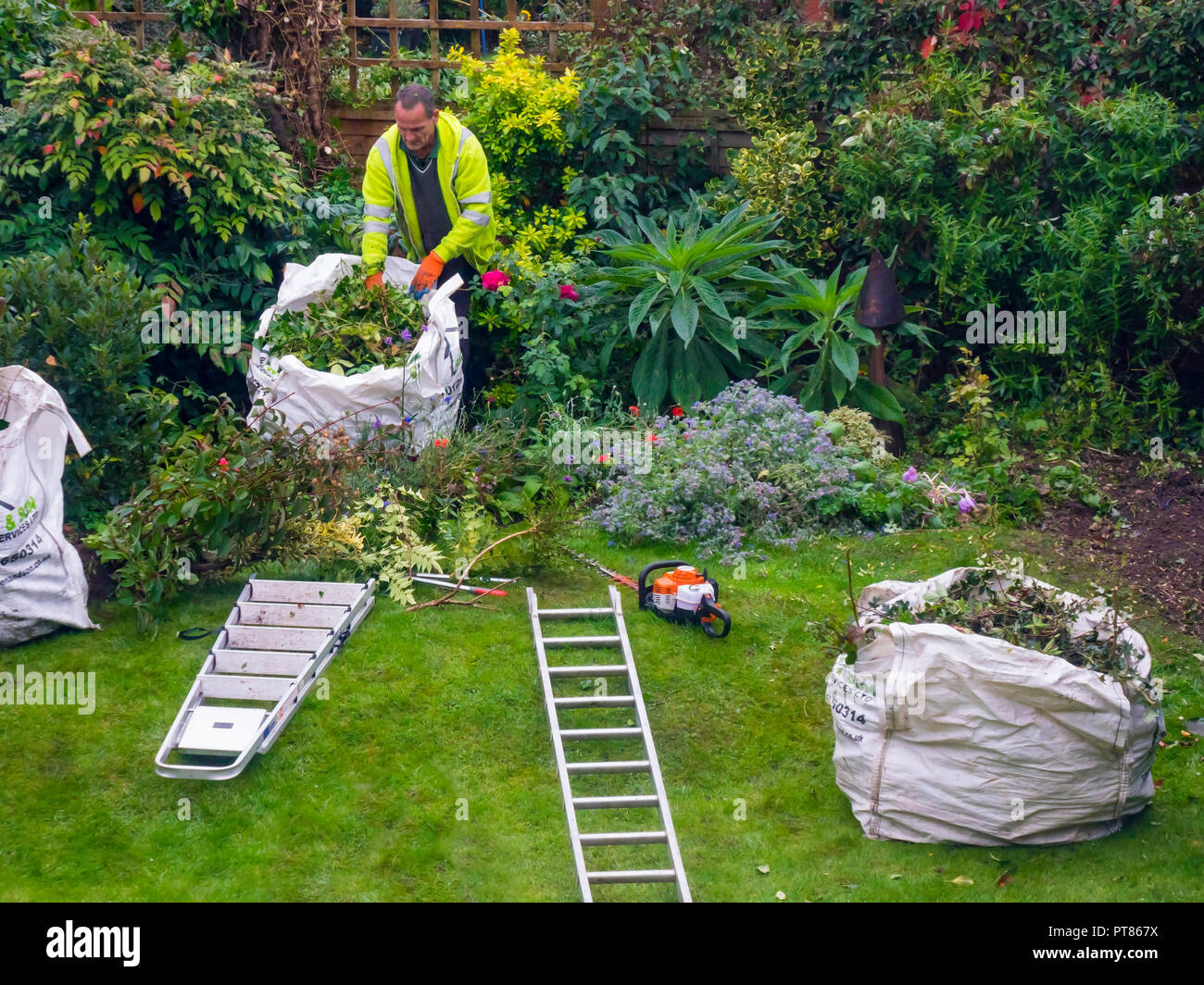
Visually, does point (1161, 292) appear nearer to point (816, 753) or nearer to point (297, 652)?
point (816, 753)

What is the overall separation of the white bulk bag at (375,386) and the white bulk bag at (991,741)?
344cm

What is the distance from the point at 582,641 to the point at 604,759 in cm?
71

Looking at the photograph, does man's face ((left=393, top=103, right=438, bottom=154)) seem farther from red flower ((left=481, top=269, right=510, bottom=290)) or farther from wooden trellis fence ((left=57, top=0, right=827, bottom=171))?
wooden trellis fence ((left=57, top=0, right=827, bottom=171))

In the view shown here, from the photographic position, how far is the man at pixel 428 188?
7.80m

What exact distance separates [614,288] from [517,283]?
2.16 ft

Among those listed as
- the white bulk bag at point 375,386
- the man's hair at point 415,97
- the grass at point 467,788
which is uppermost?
the man's hair at point 415,97

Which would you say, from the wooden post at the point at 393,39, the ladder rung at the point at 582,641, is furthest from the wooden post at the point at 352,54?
the ladder rung at the point at 582,641

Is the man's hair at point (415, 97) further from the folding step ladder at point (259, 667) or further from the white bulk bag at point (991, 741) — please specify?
the white bulk bag at point (991, 741)

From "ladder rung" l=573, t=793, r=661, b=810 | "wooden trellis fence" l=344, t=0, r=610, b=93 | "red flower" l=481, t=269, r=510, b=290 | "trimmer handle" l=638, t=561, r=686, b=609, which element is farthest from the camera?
"wooden trellis fence" l=344, t=0, r=610, b=93

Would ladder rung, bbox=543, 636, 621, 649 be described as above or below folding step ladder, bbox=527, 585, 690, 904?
above

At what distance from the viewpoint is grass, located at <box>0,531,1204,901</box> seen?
13.9 ft

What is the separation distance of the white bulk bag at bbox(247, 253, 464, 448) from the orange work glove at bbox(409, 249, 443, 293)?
8.5 inches

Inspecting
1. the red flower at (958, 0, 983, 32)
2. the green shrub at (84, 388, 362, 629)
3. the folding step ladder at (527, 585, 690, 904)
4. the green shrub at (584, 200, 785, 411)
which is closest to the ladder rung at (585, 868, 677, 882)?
the folding step ladder at (527, 585, 690, 904)

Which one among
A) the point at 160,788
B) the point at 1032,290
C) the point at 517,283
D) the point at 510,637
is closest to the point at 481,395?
the point at 517,283
